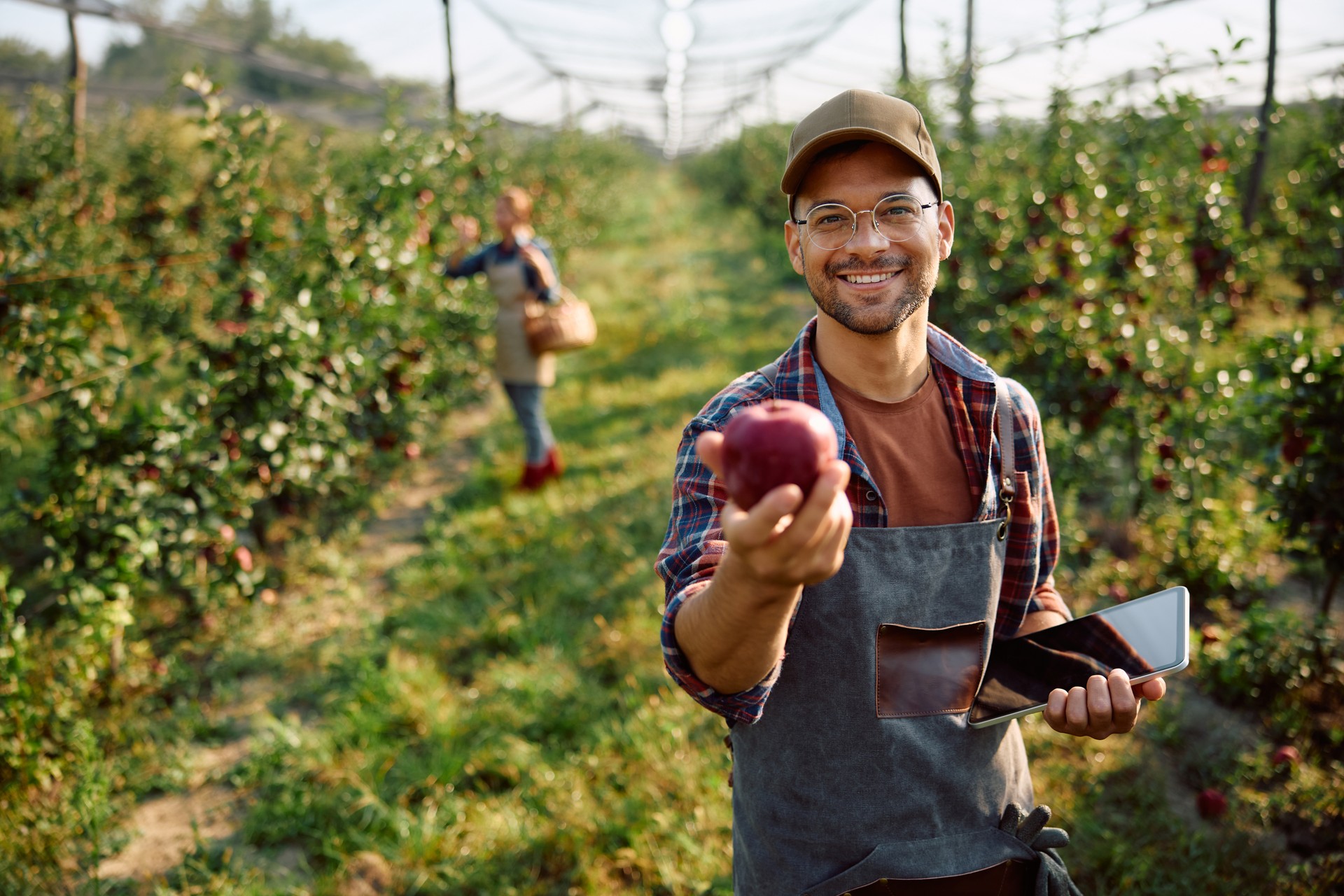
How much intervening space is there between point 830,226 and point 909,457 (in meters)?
0.36

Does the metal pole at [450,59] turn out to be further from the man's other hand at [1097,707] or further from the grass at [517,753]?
the man's other hand at [1097,707]

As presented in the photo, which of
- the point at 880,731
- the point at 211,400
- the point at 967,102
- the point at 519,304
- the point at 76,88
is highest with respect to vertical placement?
the point at 76,88

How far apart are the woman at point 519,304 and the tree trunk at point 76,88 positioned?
3.69 metres

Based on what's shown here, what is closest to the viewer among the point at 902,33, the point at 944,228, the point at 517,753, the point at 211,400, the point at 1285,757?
the point at 944,228

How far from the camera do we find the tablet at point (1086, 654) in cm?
112

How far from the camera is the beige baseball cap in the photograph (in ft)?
3.64

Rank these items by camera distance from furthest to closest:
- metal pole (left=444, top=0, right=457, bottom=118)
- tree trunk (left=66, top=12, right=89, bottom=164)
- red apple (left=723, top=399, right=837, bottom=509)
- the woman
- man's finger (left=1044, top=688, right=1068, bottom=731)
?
1. metal pole (left=444, top=0, right=457, bottom=118)
2. tree trunk (left=66, top=12, right=89, bottom=164)
3. the woman
4. man's finger (left=1044, top=688, right=1068, bottom=731)
5. red apple (left=723, top=399, right=837, bottom=509)

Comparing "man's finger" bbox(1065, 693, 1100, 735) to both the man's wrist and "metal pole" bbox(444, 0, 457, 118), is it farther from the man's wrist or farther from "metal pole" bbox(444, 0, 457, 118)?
"metal pole" bbox(444, 0, 457, 118)

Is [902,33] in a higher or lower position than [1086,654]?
higher

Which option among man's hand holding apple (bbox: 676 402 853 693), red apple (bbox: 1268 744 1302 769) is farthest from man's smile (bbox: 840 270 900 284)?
red apple (bbox: 1268 744 1302 769)

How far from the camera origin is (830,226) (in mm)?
1165

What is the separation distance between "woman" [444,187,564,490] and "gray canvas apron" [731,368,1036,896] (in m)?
3.29

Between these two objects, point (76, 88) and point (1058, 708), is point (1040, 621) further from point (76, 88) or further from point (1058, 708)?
point (76, 88)

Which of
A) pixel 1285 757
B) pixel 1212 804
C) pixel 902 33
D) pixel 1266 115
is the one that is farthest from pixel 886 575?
pixel 902 33
